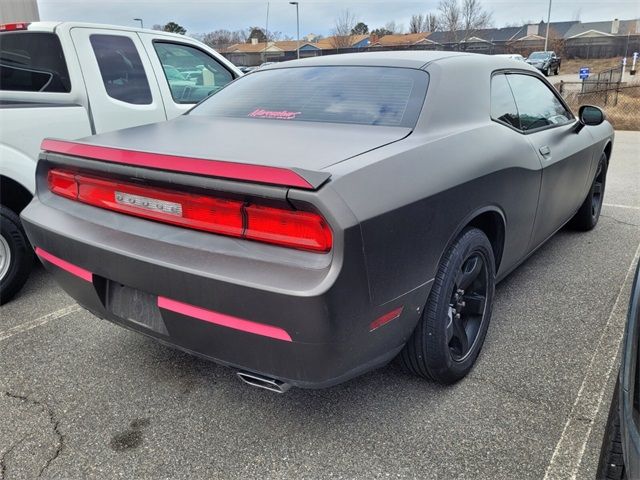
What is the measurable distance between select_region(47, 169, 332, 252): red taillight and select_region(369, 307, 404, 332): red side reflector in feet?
1.18

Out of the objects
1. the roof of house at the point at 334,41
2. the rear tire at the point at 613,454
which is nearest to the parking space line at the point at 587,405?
the rear tire at the point at 613,454

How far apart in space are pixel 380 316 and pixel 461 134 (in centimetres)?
105

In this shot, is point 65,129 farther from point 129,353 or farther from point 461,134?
point 461,134

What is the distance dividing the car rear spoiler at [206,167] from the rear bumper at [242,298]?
23cm

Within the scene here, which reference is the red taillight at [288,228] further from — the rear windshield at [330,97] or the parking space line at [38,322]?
the parking space line at [38,322]

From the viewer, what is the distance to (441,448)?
211cm

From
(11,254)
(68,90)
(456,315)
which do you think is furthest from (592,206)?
(11,254)

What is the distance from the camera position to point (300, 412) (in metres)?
2.38

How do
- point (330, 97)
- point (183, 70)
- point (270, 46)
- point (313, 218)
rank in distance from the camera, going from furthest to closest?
point (270, 46), point (183, 70), point (330, 97), point (313, 218)

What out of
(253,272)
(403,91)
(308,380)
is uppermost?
(403,91)

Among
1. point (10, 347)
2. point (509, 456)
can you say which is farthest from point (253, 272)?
A: point (10, 347)

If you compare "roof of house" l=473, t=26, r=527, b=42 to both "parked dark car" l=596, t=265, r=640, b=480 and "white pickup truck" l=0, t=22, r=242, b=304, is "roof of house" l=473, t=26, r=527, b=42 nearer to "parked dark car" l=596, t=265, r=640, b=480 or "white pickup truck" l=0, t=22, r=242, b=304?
"white pickup truck" l=0, t=22, r=242, b=304

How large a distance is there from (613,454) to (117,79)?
13.5 ft

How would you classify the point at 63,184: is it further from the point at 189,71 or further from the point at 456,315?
the point at 189,71
